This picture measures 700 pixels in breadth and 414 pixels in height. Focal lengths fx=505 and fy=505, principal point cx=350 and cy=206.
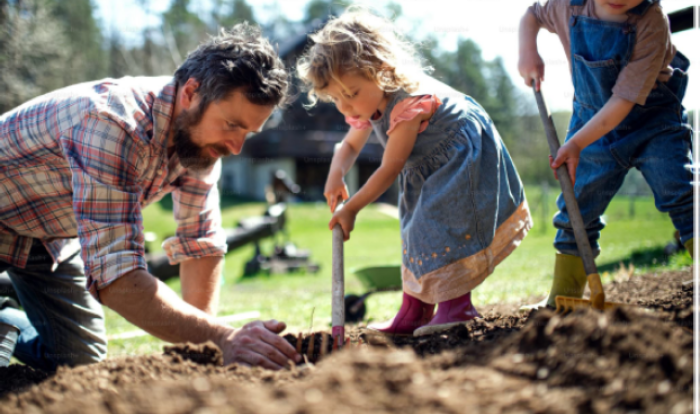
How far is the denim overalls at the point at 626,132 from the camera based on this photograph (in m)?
2.38

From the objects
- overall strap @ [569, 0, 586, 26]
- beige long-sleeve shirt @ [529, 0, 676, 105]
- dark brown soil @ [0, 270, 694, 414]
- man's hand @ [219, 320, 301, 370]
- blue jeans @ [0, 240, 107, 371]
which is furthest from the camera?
blue jeans @ [0, 240, 107, 371]

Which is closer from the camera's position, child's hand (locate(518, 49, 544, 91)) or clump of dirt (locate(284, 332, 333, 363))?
clump of dirt (locate(284, 332, 333, 363))

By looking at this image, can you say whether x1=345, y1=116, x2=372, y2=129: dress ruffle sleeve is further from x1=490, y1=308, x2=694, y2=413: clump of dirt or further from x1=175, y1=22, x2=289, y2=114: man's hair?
x1=490, y1=308, x2=694, y2=413: clump of dirt

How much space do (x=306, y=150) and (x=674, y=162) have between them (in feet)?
53.6

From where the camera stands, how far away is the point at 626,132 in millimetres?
2592

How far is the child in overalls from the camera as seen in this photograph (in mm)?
2260

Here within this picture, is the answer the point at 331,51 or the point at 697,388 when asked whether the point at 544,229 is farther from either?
the point at 697,388

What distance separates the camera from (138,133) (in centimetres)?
225

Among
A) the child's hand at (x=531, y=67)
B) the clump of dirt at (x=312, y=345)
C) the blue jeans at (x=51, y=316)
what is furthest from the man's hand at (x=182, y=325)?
the child's hand at (x=531, y=67)

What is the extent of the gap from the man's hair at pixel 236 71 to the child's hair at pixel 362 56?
7.6 inches

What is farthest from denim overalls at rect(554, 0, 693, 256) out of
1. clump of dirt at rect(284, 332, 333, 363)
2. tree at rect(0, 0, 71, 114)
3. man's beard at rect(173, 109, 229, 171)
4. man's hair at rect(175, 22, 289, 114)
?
tree at rect(0, 0, 71, 114)

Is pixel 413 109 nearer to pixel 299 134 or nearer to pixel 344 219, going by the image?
pixel 344 219

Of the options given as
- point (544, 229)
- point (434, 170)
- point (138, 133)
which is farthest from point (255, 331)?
point (544, 229)

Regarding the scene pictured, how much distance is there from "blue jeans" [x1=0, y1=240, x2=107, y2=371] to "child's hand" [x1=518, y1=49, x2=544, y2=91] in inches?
113
